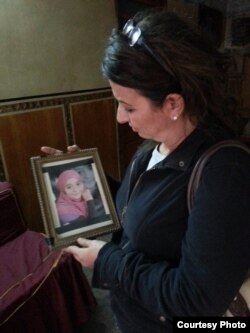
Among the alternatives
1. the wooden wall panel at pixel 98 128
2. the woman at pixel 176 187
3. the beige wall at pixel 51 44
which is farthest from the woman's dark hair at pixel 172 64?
the wooden wall panel at pixel 98 128

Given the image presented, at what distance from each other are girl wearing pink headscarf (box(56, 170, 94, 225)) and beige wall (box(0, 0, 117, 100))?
50.7 inches

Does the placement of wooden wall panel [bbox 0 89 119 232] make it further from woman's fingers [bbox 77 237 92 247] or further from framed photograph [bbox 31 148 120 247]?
woman's fingers [bbox 77 237 92 247]

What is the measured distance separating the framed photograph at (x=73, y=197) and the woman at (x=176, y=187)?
0.17 m

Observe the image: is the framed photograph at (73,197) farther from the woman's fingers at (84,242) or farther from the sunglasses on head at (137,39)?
the sunglasses on head at (137,39)

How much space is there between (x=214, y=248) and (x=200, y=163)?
0.17m

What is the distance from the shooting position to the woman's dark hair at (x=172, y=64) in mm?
570

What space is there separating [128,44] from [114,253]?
477mm

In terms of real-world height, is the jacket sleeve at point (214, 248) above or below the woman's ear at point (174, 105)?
below

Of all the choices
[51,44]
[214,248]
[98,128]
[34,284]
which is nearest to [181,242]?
[214,248]

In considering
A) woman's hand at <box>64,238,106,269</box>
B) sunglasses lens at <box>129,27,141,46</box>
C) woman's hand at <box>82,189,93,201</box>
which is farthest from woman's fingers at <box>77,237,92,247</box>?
sunglasses lens at <box>129,27,141,46</box>

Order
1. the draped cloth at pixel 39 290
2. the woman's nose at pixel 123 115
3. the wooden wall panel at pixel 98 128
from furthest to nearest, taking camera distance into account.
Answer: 1. the wooden wall panel at pixel 98 128
2. the draped cloth at pixel 39 290
3. the woman's nose at pixel 123 115

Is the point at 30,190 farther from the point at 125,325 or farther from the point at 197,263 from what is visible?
the point at 197,263

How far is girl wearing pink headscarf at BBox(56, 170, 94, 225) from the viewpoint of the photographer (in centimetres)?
89

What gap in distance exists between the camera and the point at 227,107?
655 millimetres
